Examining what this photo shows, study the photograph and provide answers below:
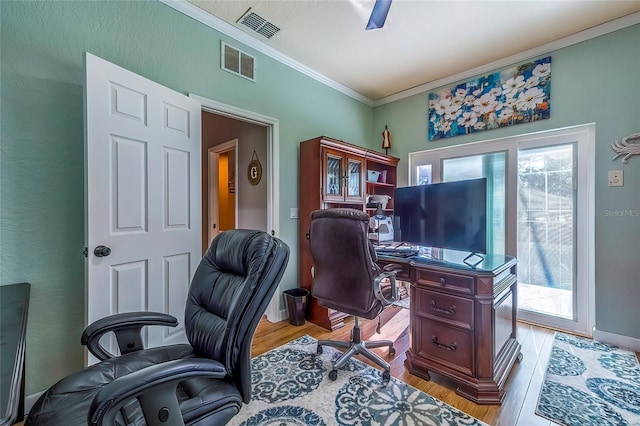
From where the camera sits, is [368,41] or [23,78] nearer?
[23,78]

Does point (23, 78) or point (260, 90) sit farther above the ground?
point (260, 90)

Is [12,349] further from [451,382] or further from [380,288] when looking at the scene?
[451,382]

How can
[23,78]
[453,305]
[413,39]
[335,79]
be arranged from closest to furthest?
[23,78] < [453,305] < [413,39] < [335,79]

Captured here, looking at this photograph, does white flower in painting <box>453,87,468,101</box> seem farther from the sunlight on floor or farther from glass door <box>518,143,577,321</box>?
the sunlight on floor

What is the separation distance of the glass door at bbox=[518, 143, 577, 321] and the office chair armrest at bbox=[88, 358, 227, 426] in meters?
3.18

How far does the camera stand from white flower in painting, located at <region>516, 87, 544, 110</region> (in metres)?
2.64

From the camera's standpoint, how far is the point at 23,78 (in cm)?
149

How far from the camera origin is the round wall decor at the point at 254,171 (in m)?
3.15

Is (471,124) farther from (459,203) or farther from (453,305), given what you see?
(453,305)

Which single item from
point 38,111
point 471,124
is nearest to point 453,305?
point 471,124

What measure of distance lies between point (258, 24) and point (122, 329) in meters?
2.43

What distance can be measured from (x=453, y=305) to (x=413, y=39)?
234 cm

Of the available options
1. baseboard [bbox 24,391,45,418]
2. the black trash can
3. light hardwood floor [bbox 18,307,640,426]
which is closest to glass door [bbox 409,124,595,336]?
light hardwood floor [bbox 18,307,640,426]

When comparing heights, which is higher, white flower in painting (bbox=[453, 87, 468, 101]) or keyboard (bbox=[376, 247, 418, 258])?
white flower in painting (bbox=[453, 87, 468, 101])
